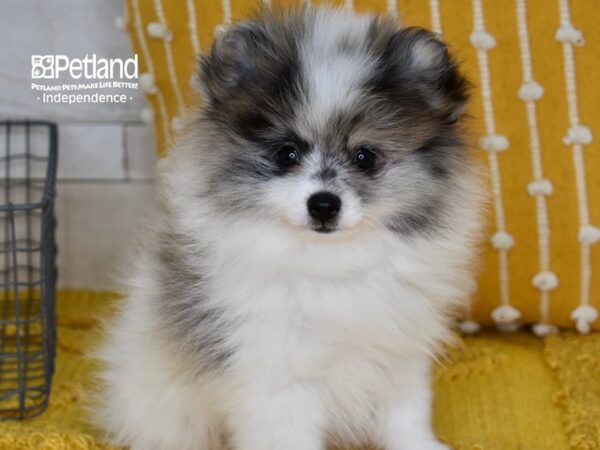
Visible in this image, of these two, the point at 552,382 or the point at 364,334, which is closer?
the point at 364,334

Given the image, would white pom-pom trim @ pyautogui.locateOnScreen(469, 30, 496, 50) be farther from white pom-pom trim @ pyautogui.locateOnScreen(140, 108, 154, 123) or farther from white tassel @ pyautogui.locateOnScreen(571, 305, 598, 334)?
white pom-pom trim @ pyautogui.locateOnScreen(140, 108, 154, 123)

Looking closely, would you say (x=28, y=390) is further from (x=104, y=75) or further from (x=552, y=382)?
(x=552, y=382)

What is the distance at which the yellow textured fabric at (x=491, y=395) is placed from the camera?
185cm

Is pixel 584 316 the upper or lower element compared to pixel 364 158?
lower

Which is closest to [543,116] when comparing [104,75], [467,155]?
Answer: [467,155]

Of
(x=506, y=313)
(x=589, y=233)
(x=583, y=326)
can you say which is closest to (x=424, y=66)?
(x=589, y=233)

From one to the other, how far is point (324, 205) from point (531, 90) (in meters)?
0.85

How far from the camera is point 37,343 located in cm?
235

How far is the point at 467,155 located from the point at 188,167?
20.6 inches

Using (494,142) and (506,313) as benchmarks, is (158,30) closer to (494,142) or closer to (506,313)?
(494,142)

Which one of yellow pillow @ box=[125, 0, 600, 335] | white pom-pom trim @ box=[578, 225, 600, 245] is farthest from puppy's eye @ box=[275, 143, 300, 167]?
white pom-pom trim @ box=[578, 225, 600, 245]

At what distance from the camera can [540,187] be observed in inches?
84.4

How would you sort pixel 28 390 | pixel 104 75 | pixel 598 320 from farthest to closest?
1. pixel 104 75
2. pixel 598 320
3. pixel 28 390

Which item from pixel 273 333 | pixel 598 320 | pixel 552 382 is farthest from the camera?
pixel 598 320
